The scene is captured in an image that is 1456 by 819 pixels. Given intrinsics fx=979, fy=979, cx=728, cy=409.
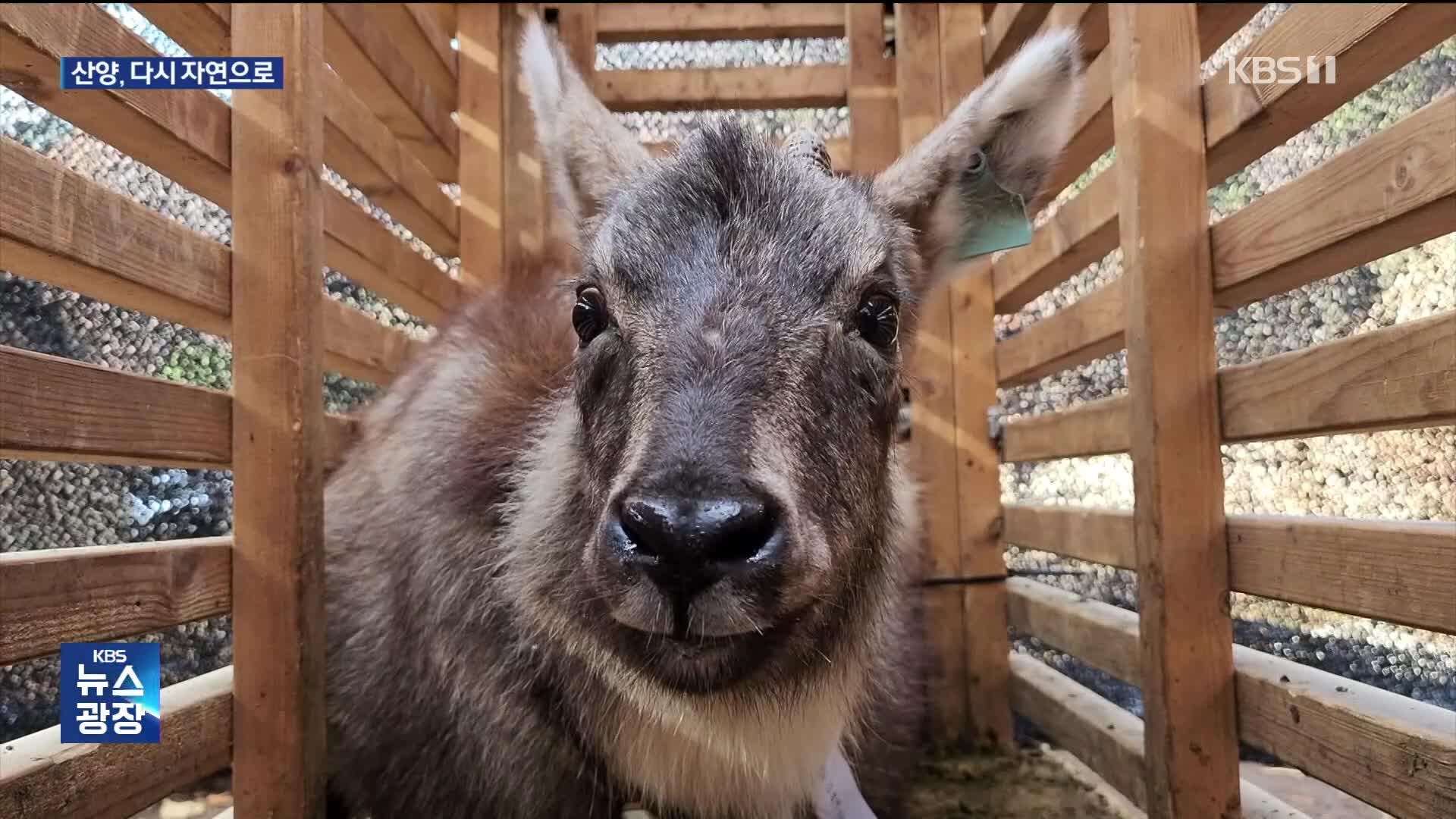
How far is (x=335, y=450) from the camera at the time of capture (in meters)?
3.55

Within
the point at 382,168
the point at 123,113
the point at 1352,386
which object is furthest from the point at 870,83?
the point at 123,113

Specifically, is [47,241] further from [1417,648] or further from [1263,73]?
[1417,648]

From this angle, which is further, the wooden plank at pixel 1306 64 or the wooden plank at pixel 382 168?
the wooden plank at pixel 382 168

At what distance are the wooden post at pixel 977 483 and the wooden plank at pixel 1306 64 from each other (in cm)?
164

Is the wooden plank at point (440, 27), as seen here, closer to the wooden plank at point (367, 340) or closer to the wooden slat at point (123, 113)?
the wooden plank at point (367, 340)

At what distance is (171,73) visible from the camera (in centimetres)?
213

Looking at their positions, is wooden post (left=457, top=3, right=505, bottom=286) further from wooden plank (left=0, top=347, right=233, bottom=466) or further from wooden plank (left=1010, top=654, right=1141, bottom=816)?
wooden plank (left=1010, top=654, right=1141, bottom=816)

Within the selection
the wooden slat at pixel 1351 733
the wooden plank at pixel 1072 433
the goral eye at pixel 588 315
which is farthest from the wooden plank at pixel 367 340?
the wooden slat at pixel 1351 733

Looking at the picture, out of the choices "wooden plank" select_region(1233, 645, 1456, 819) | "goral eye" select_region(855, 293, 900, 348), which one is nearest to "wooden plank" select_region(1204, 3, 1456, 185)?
"goral eye" select_region(855, 293, 900, 348)

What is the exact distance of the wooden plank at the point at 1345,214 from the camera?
1697 millimetres

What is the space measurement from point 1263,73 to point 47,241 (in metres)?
2.54

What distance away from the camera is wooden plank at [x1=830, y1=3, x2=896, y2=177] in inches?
173

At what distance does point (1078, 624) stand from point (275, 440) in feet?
8.44

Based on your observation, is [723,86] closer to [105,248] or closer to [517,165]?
[517,165]
